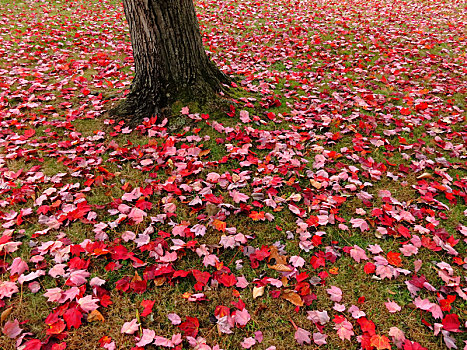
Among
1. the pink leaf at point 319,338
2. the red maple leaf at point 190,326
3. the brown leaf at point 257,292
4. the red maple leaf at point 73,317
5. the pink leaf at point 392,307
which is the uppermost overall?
the red maple leaf at point 73,317

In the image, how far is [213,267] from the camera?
8.74 ft

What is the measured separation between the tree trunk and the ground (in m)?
0.33

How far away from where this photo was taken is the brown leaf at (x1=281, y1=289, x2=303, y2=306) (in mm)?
2410

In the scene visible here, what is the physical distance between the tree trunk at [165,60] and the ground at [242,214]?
0.33 metres

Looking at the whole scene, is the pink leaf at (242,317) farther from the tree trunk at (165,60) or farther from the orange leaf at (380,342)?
the tree trunk at (165,60)

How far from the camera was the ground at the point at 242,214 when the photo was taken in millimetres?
2287

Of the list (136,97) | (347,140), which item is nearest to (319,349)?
(347,140)

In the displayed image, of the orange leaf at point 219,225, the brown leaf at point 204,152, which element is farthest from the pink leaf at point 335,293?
the brown leaf at point 204,152

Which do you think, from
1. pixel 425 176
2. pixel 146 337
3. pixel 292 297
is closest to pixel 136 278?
pixel 146 337

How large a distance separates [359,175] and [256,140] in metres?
1.41

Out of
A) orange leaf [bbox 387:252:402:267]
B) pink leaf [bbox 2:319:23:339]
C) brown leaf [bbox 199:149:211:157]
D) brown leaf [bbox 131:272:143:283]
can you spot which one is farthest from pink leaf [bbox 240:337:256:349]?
brown leaf [bbox 199:149:211:157]

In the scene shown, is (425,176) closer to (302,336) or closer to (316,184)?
(316,184)

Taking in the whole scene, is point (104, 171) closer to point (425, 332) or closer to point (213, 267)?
point (213, 267)

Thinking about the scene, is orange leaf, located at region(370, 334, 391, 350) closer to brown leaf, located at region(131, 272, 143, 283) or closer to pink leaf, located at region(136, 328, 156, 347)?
pink leaf, located at region(136, 328, 156, 347)
